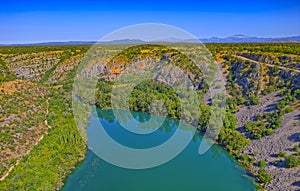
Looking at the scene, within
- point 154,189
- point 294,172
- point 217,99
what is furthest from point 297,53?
point 154,189

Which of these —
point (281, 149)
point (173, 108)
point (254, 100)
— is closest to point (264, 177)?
point (281, 149)

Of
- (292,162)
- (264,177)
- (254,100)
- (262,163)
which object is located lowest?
(264,177)

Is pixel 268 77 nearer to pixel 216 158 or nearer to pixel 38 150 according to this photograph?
pixel 216 158

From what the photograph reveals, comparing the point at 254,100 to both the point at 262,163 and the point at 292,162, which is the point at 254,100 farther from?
the point at 292,162

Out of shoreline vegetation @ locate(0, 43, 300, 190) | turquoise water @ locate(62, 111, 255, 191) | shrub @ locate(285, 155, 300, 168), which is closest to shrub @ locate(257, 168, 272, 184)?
shoreline vegetation @ locate(0, 43, 300, 190)

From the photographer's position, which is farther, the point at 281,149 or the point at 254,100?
the point at 254,100

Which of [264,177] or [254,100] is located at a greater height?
[254,100]
